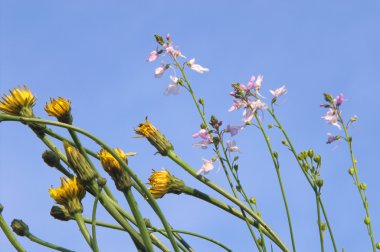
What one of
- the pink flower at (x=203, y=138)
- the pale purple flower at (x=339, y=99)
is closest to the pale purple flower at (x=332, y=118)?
the pale purple flower at (x=339, y=99)

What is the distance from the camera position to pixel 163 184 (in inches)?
81.8

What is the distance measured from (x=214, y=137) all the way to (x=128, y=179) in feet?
2.05

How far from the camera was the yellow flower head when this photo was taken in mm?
1950

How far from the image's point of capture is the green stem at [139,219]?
5.70ft

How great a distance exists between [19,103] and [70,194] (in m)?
0.32

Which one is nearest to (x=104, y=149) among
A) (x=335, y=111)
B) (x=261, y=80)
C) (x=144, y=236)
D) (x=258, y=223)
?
(x=144, y=236)

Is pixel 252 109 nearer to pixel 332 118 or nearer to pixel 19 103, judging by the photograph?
pixel 332 118

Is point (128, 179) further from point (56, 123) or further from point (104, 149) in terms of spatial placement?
point (56, 123)

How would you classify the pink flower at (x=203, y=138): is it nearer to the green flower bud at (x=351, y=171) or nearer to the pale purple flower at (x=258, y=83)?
the pale purple flower at (x=258, y=83)

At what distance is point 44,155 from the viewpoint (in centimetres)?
194

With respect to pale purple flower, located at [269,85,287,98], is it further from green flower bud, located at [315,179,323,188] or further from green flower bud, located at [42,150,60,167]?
green flower bud, located at [42,150,60,167]

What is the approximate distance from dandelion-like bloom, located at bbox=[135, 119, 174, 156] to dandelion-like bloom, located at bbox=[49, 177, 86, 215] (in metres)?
0.34

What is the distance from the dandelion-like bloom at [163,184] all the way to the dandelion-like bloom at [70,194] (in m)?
0.30

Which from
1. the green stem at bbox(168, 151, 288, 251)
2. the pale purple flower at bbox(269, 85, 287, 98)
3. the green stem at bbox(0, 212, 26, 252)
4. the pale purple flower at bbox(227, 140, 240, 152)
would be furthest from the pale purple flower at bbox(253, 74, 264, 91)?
the green stem at bbox(0, 212, 26, 252)
